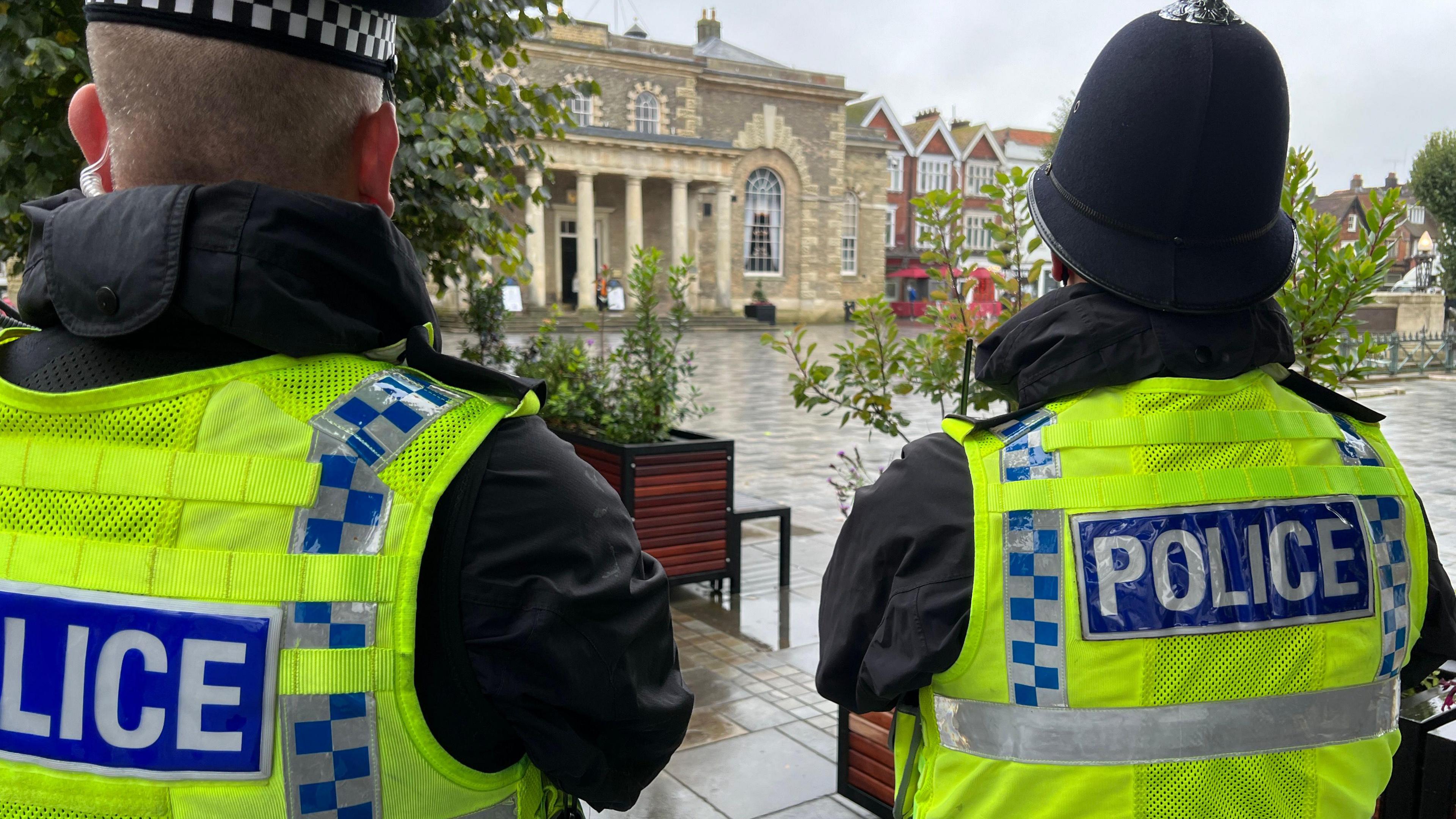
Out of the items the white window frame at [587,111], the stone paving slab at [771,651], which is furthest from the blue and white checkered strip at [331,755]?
the white window frame at [587,111]

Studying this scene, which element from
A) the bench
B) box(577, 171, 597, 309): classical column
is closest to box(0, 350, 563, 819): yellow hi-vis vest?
the bench

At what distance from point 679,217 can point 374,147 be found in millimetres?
38600

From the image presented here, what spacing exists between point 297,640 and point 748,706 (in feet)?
11.7

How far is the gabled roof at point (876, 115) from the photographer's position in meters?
51.8

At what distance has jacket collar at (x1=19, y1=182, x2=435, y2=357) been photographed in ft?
3.77

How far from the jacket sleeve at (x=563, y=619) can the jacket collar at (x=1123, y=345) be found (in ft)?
2.26

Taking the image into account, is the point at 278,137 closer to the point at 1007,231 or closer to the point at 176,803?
the point at 176,803

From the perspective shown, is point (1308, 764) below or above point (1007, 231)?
below

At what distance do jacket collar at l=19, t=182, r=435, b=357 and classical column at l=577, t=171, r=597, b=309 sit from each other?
35.6 m

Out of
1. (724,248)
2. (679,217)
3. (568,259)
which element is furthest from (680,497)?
(724,248)

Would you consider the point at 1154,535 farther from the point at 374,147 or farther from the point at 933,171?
the point at 933,171

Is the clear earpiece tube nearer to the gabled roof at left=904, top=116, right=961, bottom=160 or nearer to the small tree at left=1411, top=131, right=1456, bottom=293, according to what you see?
the small tree at left=1411, top=131, right=1456, bottom=293

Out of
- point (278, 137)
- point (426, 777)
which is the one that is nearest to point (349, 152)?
point (278, 137)

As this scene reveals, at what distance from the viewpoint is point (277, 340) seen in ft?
3.86
